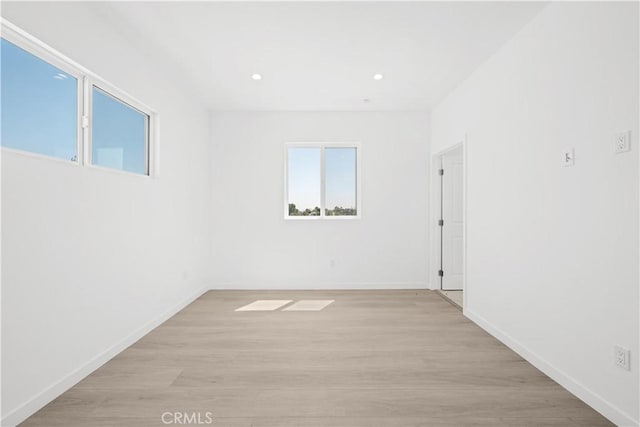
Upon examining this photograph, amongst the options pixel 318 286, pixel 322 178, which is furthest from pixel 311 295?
pixel 322 178

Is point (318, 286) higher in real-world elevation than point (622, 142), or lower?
lower

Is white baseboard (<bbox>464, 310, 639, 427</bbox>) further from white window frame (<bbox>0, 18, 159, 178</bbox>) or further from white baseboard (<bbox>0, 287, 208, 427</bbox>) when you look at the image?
white window frame (<bbox>0, 18, 159, 178</bbox>)

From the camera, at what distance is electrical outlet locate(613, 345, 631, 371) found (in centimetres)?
179

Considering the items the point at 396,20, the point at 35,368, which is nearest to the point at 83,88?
the point at 35,368

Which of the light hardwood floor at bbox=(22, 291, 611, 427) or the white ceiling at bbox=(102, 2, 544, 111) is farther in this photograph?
the white ceiling at bbox=(102, 2, 544, 111)

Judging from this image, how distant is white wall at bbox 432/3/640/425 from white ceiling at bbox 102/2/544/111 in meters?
0.43

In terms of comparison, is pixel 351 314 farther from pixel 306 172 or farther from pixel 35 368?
pixel 35 368

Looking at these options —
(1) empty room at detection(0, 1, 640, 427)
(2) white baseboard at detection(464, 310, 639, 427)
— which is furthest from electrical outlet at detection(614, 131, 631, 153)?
(2) white baseboard at detection(464, 310, 639, 427)

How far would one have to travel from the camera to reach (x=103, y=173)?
2.54 meters

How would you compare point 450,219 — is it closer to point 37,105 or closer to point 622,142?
point 622,142

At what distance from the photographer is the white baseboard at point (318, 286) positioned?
5023mm

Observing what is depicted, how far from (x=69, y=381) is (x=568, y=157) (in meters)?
3.65

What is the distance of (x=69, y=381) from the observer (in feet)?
7.21

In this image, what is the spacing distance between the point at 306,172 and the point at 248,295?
2.04 m
